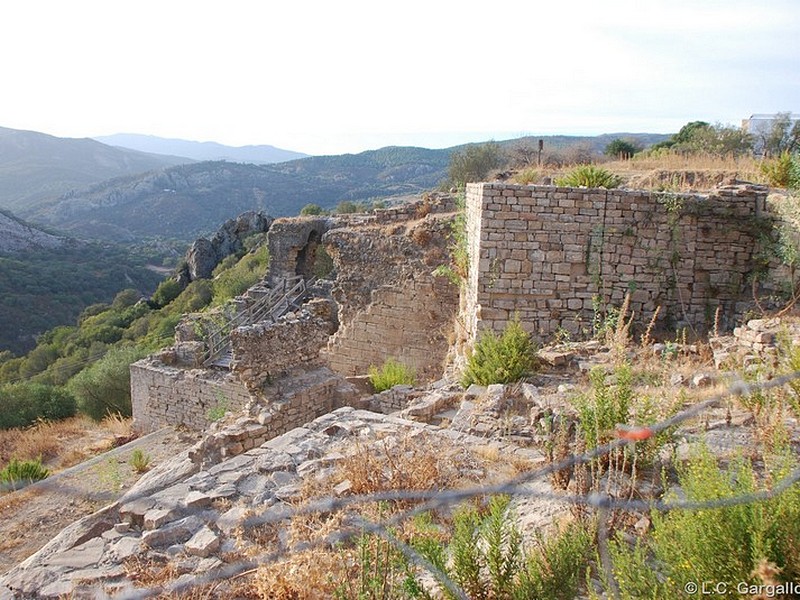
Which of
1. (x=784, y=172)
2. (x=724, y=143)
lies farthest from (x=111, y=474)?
(x=724, y=143)

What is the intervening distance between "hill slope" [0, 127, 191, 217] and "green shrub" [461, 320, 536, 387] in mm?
106499

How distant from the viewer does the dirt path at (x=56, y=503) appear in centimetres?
727

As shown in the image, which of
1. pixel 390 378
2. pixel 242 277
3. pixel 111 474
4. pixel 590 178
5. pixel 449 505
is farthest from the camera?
pixel 242 277

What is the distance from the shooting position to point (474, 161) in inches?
1297

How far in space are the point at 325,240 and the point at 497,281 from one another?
7067 mm

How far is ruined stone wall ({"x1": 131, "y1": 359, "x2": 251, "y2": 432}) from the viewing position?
478 inches

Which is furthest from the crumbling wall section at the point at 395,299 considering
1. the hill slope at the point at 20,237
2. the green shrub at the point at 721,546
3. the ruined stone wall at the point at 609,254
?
the hill slope at the point at 20,237

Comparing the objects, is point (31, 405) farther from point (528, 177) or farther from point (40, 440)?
point (528, 177)

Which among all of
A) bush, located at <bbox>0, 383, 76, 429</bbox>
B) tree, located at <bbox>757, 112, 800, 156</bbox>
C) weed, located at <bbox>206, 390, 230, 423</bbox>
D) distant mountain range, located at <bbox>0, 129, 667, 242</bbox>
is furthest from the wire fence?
distant mountain range, located at <bbox>0, 129, 667, 242</bbox>

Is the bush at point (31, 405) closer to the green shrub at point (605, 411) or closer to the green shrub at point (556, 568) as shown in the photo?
the green shrub at point (605, 411)

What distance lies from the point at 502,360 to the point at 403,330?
588cm

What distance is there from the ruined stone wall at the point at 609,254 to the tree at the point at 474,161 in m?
23.1

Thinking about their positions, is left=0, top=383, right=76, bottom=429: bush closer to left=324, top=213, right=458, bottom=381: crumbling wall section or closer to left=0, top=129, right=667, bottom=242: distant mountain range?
left=324, top=213, right=458, bottom=381: crumbling wall section

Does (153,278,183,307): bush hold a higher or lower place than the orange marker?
lower
